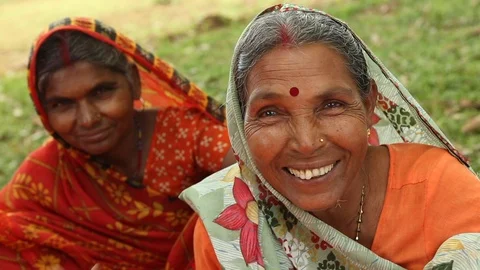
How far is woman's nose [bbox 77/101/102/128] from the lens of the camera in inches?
134

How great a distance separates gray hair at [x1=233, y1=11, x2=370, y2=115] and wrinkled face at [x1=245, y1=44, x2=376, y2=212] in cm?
3

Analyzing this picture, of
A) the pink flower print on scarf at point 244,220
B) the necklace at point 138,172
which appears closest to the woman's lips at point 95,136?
the necklace at point 138,172

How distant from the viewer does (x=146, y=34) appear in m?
9.77

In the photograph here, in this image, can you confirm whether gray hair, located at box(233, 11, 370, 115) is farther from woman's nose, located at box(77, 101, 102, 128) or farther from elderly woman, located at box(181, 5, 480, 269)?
woman's nose, located at box(77, 101, 102, 128)

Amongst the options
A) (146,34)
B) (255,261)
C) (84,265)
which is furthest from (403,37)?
(255,261)

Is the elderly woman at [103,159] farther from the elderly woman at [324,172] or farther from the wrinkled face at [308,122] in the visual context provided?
the wrinkled face at [308,122]

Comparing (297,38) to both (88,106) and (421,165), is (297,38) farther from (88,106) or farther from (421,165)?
(88,106)

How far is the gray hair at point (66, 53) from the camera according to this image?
3414mm

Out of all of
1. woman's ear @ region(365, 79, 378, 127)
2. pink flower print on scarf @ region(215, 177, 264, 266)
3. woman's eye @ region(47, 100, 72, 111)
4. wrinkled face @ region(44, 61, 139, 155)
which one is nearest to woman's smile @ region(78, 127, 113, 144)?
wrinkled face @ region(44, 61, 139, 155)

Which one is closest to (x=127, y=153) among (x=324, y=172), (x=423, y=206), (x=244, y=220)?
(x=244, y=220)

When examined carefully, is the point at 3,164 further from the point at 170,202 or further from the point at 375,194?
the point at 375,194

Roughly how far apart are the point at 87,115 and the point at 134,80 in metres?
0.42

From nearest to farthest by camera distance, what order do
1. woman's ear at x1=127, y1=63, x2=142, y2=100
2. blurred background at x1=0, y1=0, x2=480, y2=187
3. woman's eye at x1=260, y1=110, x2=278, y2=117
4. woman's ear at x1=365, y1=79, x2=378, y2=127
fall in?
woman's eye at x1=260, y1=110, x2=278, y2=117 → woman's ear at x1=365, y1=79, x2=378, y2=127 → woman's ear at x1=127, y1=63, x2=142, y2=100 → blurred background at x1=0, y1=0, x2=480, y2=187

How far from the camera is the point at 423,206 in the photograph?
2305 mm
